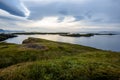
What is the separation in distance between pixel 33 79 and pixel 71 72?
4.99 m

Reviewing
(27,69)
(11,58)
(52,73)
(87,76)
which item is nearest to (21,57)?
(11,58)

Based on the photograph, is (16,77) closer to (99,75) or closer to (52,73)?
(52,73)

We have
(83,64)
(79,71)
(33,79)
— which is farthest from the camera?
(83,64)

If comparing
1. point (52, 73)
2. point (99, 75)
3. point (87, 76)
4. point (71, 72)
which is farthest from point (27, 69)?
point (99, 75)

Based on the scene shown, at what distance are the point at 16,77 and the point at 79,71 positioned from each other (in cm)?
821

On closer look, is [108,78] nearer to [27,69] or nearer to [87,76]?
[87,76]

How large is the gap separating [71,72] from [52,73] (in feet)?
8.21

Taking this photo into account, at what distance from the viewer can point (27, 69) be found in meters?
21.9

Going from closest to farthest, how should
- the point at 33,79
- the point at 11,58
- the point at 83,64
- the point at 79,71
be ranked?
the point at 33,79
the point at 79,71
the point at 83,64
the point at 11,58

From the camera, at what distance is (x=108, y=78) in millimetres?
20703

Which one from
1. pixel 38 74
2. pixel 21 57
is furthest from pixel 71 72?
pixel 21 57

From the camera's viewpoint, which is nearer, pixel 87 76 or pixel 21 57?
pixel 87 76

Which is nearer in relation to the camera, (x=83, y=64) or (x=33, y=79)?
(x=33, y=79)

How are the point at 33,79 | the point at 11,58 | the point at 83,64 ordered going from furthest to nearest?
the point at 11,58
the point at 83,64
the point at 33,79
